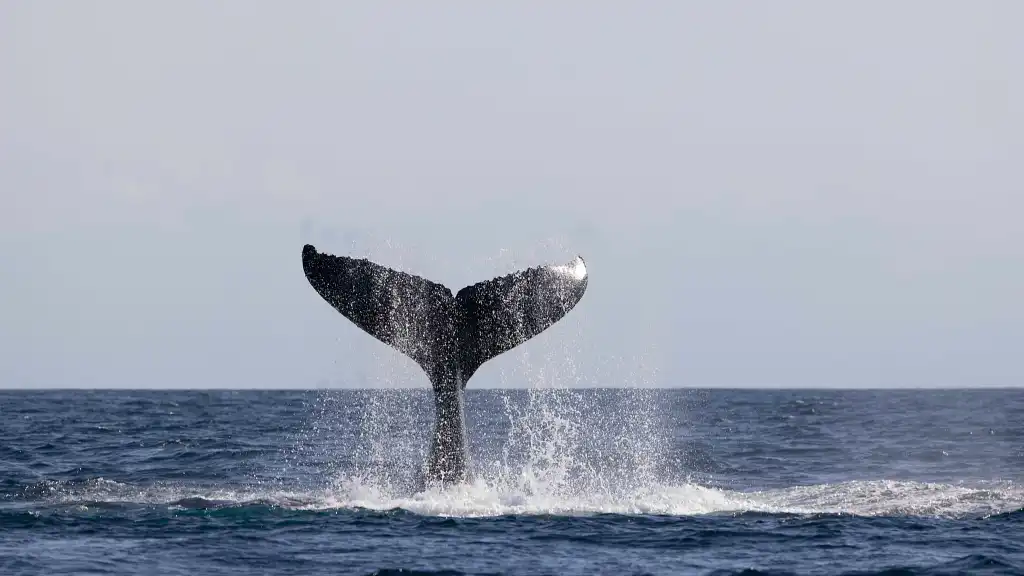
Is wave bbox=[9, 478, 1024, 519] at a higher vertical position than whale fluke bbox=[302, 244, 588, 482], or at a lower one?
lower

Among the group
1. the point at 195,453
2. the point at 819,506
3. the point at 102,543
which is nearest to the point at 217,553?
the point at 102,543

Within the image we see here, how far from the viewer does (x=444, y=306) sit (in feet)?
45.0

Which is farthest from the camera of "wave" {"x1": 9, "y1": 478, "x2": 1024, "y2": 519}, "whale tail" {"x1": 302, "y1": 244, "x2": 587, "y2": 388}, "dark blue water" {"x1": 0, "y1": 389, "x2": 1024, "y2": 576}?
"wave" {"x1": 9, "y1": 478, "x2": 1024, "y2": 519}

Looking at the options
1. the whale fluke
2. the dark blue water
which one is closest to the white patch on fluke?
the whale fluke

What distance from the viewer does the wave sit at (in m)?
14.4

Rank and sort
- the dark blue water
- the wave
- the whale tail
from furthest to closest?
the wave < the whale tail < the dark blue water

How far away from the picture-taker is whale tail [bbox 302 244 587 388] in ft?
42.8

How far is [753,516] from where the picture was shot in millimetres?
14375

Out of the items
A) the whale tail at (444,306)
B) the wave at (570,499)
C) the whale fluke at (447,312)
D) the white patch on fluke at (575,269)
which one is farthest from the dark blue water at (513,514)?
the white patch on fluke at (575,269)

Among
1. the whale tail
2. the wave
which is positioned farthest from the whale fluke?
the wave

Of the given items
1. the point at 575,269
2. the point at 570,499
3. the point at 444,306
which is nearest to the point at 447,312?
the point at 444,306

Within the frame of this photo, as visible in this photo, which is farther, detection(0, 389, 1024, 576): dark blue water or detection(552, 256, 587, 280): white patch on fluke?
detection(552, 256, 587, 280): white patch on fluke

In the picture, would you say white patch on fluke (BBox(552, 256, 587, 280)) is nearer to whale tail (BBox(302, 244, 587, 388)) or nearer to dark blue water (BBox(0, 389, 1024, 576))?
whale tail (BBox(302, 244, 587, 388))

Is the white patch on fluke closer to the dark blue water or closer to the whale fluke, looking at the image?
the whale fluke
